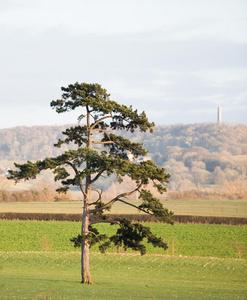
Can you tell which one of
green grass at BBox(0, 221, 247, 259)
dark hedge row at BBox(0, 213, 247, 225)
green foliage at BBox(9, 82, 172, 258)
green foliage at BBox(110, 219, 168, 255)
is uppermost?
green foliage at BBox(9, 82, 172, 258)

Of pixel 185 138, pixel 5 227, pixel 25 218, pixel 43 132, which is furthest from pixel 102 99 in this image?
pixel 43 132

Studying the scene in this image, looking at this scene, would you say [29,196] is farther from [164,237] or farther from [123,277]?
[123,277]

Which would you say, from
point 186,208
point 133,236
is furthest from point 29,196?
point 133,236

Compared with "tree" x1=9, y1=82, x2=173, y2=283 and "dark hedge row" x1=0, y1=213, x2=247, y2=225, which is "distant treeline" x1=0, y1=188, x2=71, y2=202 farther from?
"tree" x1=9, y1=82, x2=173, y2=283

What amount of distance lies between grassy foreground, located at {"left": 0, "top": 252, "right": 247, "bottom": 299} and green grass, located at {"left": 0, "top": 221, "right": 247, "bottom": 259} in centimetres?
458

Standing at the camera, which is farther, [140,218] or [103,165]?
[140,218]

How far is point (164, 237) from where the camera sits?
3947 cm

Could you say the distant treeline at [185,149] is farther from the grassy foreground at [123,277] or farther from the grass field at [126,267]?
the grassy foreground at [123,277]

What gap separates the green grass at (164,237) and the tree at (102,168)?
45.9 ft

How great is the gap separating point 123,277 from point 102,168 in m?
7.26

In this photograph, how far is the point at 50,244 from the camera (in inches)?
1474

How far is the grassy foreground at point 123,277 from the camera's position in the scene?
1620 cm

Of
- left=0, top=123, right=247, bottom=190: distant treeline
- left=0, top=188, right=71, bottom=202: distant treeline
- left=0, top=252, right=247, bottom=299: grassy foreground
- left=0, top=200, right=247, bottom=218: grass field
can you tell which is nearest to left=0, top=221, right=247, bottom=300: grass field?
left=0, top=252, right=247, bottom=299: grassy foreground

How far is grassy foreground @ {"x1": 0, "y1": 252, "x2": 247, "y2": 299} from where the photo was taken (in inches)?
638
